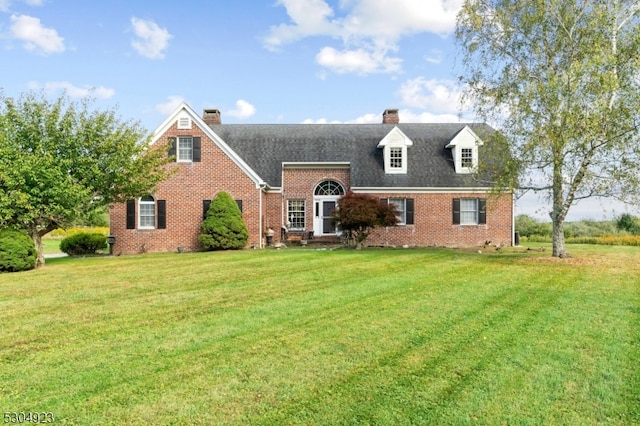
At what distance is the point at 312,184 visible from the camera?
2331cm

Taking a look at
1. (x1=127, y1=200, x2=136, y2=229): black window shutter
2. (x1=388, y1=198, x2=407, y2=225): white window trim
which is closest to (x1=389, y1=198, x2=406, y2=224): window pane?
(x1=388, y1=198, x2=407, y2=225): white window trim

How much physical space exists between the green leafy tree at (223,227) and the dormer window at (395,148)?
8.04 metres

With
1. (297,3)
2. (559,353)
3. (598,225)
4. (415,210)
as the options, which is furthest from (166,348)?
(598,225)

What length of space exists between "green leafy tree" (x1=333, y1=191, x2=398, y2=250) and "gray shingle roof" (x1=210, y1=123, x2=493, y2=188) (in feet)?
10.7

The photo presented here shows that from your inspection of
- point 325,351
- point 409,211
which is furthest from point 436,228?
point 325,351

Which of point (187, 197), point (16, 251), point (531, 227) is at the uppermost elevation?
point (187, 197)

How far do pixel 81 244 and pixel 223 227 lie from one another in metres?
6.98

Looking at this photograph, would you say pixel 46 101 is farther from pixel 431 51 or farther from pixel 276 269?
pixel 431 51

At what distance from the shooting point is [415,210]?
2255cm

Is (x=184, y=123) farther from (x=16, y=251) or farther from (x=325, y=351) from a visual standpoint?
(x=325, y=351)

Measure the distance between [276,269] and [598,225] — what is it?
93.6 ft

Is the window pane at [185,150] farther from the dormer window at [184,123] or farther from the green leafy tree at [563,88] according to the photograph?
the green leafy tree at [563,88]

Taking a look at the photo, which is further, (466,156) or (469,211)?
(466,156)

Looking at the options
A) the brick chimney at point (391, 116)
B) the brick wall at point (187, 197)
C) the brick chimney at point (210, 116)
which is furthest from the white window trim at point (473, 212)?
the brick chimney at point (210, 116)
